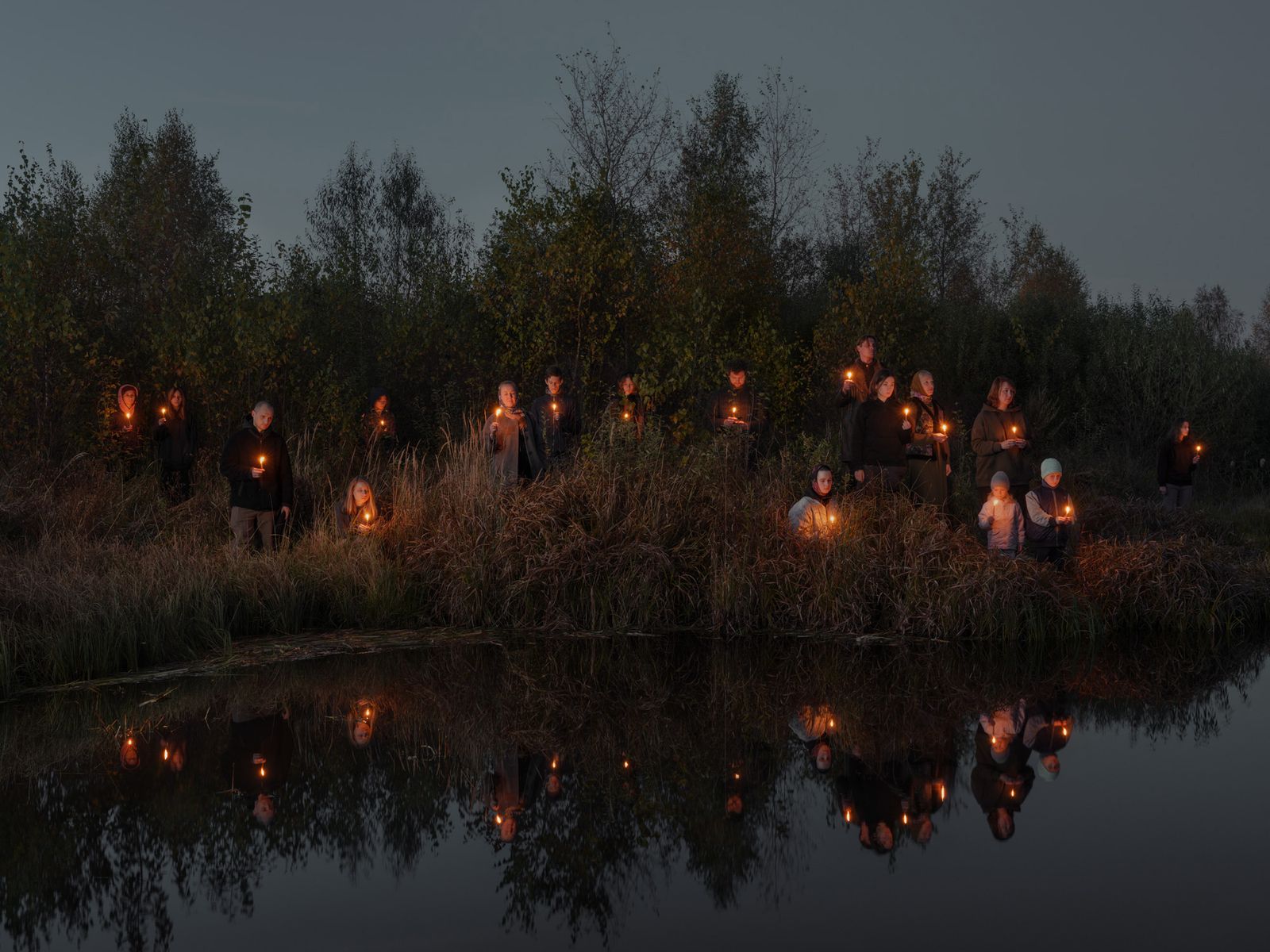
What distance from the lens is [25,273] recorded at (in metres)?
15.7

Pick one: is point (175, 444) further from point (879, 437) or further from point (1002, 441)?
point (1002, 441)

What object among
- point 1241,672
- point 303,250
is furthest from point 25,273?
point 1241,672

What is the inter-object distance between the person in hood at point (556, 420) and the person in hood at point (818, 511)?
8.33ft

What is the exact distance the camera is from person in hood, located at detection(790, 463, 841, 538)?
33.2 ft

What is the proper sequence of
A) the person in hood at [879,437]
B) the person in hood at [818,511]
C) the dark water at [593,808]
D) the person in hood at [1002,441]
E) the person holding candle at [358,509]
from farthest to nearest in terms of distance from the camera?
the person in hood at [1002,441] → the person in hood at [879,437] → the person holding candle at [358,509] → the person in hood at [818,511] → the dark water at [593,808]

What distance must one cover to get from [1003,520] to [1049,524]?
0.43 metres

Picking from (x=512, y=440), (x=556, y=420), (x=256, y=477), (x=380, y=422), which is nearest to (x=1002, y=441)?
(x=556, y=420)

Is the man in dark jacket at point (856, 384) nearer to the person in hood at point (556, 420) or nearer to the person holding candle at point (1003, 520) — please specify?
the person holding candle at point (1003, 520)

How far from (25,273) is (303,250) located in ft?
17.6

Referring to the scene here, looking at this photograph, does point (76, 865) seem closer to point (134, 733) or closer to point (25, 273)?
point (134, 733)

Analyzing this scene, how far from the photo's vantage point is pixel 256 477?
11.5 metres

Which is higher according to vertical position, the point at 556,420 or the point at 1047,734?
the point at 556,420

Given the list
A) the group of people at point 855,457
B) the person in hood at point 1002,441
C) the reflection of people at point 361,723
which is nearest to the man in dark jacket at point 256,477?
the group of people at point 855,457

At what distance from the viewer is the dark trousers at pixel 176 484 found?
14375 millimetres
